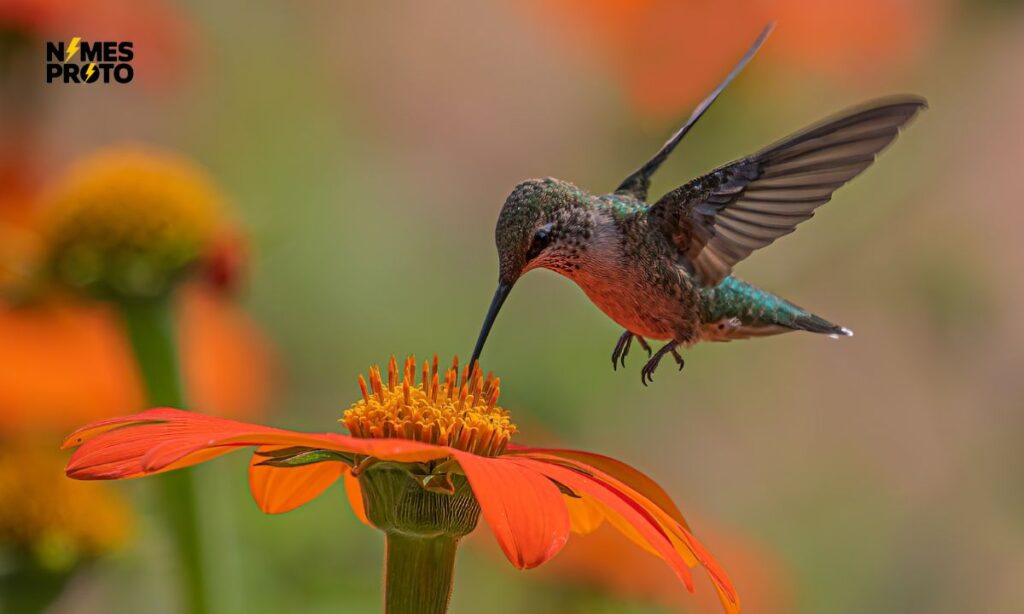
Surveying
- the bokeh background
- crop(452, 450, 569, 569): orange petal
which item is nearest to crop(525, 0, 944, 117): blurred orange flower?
the bokeh background

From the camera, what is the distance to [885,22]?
1872 mm

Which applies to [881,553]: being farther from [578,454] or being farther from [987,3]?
[578,454]

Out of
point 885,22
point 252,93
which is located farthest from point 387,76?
point 885,22

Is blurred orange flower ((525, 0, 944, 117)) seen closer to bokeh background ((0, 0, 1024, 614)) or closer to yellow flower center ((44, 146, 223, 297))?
bokeh background ((0, 0, 1024, 614))

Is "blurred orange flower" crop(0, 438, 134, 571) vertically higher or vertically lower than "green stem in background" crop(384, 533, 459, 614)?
lower

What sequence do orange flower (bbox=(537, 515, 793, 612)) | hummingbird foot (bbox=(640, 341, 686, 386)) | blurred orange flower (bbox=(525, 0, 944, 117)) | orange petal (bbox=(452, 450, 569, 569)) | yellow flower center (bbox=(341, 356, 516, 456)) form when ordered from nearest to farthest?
orange petal (bbox=(452, 450, 569, 569)) < yellow flower center (bbox=(341, 356, 516, 456)) < hummingbird foot (bbox=(640, 341, 686, 386)) < orange flower (bbox=(537, 515, 793, 612)) < blurred orange flower (bbox=(525, 0, 944, 117))

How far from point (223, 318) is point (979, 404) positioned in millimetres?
1386

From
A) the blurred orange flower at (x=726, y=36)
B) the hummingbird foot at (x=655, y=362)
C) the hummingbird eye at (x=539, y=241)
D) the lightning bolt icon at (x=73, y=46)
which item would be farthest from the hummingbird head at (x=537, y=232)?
the lightning bolt icon at (x=73, y=46)

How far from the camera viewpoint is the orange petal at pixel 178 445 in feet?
2.06

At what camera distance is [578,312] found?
194cm

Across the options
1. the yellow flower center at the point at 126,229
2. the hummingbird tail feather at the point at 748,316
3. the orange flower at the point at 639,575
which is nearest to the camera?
the hummingbird tail feather at the point at 748,316

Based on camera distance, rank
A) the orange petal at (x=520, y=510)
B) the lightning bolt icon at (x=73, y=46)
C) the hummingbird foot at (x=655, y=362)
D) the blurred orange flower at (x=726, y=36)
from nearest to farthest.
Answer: the orange petal at (x=520, y=510) → the hummingbird foot at (x=655, y=362) → the blurred orange flower at (x=726, y=36) → the lightning bolt icon at (x=73, y=46)

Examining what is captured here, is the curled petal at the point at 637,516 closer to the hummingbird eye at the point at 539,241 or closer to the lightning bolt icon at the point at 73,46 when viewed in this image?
the hummingbird eye at the point at 539,241

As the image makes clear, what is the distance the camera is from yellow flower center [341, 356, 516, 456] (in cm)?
84
